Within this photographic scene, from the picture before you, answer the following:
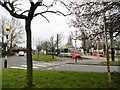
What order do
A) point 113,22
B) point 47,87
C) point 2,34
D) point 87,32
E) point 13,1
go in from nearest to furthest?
1. point 47,87
2. point 13,1
3. point 113,22
4. point 87,32
5. point 2,34

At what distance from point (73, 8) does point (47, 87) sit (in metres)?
4.62

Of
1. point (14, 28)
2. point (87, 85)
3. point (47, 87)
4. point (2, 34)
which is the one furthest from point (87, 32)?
point (14, 28)

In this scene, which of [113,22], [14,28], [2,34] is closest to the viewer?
[113,22]

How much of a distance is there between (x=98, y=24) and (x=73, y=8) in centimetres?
152

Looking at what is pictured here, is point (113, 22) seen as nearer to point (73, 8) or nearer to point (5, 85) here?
point (73, 8)

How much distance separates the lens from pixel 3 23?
59.8 metres

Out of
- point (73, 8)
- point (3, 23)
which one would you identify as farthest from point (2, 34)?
point (73, 8)

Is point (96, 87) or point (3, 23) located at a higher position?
point (3, 23)

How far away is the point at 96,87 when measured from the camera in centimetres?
936

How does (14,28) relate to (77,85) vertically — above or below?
above

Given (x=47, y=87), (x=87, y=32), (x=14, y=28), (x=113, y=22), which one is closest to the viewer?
(x=47, y=87)

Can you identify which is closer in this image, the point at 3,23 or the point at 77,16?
the point at 77,16

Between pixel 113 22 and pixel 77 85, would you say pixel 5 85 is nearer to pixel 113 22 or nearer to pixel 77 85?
pixel 77 85

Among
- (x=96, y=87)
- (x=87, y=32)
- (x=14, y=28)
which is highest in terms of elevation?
(x=14, y=28)
